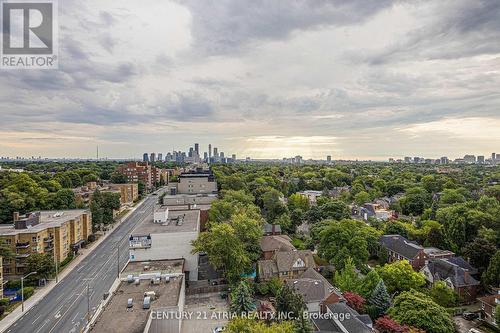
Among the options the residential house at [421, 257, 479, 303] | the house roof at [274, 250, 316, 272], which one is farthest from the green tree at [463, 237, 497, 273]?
the house roof at [274, 250, 316, 272]

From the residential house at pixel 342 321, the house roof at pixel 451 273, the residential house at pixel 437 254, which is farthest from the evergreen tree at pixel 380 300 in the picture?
the residential house at pixel 437 254

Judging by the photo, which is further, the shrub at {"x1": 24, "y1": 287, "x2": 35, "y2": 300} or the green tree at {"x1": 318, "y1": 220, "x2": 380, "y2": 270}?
the green tree at {"x1": 318, "y1": 220, "x2": 380, "y2": 270}

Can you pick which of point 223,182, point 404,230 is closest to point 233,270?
point 404,230

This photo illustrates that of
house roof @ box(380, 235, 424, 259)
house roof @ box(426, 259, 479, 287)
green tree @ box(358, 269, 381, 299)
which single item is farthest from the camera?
house roof @ box(380, 235, 424, 259)

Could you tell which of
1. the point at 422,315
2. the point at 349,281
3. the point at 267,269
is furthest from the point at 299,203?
the point at 422,315

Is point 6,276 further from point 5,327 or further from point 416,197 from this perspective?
point 416,197

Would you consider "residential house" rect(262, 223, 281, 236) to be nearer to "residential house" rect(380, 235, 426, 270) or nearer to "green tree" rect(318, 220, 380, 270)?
"green tree" rect(318, 220, 380, 270)

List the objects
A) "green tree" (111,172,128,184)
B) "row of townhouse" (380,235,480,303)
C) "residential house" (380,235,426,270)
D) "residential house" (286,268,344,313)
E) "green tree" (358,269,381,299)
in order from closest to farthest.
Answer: "residential house" (286,268,344,313) < "green tree" (358,269,381,299) < "row of townhouse" (380,235,480,303) < "residential house" (380,235,426,270) < "green tree" (111,172,128,184)
